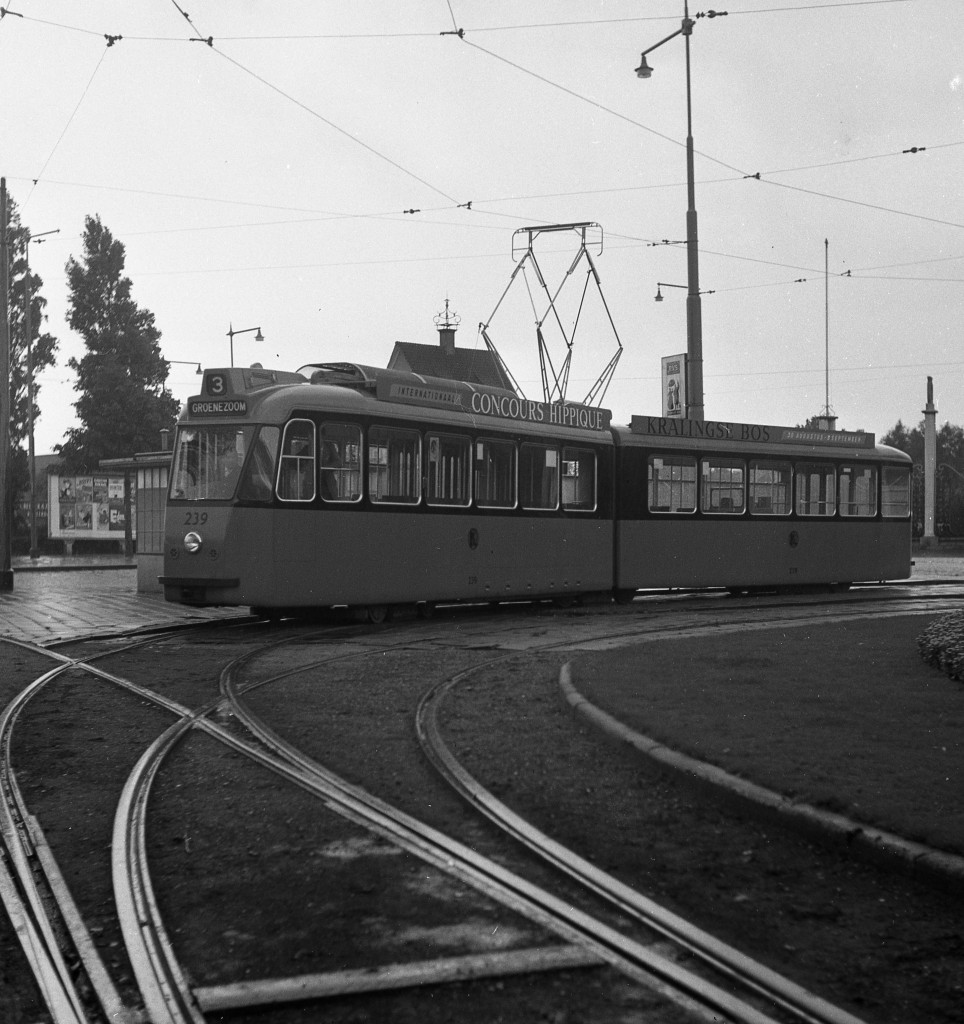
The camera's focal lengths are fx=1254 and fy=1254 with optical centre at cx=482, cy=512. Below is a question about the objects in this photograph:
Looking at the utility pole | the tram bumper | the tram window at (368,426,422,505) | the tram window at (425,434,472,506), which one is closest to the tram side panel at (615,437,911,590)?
the tram window at (425,434,472,506)

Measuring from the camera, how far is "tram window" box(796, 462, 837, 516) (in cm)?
2453

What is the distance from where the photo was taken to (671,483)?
74.0ft

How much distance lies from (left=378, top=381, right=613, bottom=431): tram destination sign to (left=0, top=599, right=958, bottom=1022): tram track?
6970 mm

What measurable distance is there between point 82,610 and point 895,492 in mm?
16411

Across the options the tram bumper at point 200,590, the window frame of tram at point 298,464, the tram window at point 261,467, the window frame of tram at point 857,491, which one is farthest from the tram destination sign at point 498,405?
the window frame of tram at point 857,491

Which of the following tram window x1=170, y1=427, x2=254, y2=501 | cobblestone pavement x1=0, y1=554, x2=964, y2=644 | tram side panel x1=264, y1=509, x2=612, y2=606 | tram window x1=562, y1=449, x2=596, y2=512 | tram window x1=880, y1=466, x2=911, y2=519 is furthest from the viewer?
tram window x1=880, y1=466, x2=911, y2=519

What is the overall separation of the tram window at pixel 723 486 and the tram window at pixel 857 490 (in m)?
2.76

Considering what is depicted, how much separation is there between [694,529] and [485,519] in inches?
215

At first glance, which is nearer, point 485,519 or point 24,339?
point 485,519

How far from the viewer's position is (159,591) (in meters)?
23.7

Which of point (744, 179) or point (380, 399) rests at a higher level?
point (744, 179)

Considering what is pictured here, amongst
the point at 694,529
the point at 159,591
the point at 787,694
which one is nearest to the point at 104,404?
the point at 159,591

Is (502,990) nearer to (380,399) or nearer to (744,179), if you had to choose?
(380,399)

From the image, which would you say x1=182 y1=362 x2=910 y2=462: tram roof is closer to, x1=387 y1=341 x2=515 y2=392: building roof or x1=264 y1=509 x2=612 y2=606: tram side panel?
x1=264 y1=509 x2=612 y2=606: tram side panel
